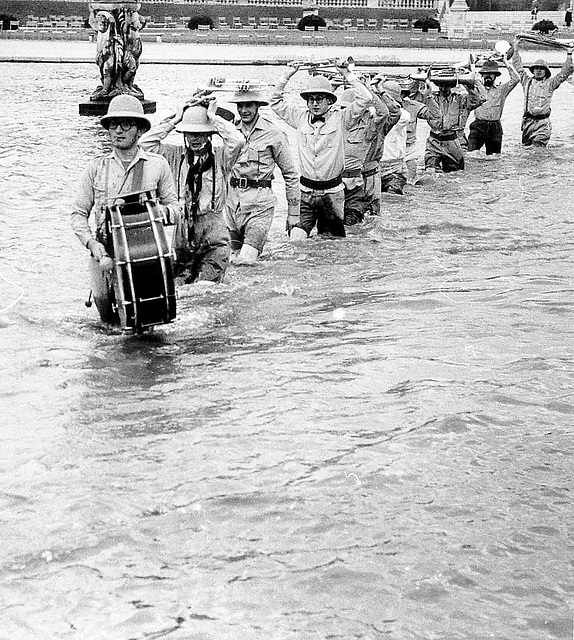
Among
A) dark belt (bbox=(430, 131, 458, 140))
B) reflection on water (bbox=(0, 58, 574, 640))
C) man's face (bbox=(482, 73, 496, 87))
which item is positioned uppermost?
man's face (bbox=(482, 73, 496, 87))

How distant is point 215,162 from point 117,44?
897 inches

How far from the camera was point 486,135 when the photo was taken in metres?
22.1

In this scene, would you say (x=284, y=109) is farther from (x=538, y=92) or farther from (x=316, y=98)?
(x=538, y=92)

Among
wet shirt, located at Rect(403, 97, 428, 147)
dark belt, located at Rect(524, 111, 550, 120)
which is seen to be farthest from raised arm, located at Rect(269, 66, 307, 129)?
dark belt, located at Rect(524, 111, 550, 120)

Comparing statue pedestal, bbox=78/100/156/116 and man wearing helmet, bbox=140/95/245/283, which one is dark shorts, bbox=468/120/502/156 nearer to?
statue pedestal, bbox=78/100/156/116

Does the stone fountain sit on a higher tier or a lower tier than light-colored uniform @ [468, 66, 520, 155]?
higher

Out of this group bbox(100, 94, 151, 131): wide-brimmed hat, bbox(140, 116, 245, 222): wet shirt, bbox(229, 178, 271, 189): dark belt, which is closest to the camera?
bbox(100, 94, 151, 131): wide-brimmed hat

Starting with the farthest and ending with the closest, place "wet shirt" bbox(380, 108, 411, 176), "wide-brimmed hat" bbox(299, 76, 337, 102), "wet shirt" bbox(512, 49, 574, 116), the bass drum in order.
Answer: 1. "wet shirt" bbox(512, 49, 574, 116)
2. "wet shirt" bbox(380, 108, 411, 176)
3. "wide-brimmed hat" bbox(299, 76, 337, 102)
4. the bass drum

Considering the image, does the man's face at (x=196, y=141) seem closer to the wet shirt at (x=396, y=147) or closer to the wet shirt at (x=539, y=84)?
the wet shirt at (x=396, y=147)

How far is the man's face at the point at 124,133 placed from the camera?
27.2ft

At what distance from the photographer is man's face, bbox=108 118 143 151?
829 cm

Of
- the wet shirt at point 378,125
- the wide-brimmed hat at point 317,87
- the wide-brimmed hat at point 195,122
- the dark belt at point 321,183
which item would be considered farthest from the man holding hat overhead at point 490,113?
the wide-brimmed hat at point 195,122

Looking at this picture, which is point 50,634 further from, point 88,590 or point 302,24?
point 302,24

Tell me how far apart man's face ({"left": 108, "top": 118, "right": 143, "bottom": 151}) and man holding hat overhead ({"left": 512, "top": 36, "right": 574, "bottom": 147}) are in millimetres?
14844
